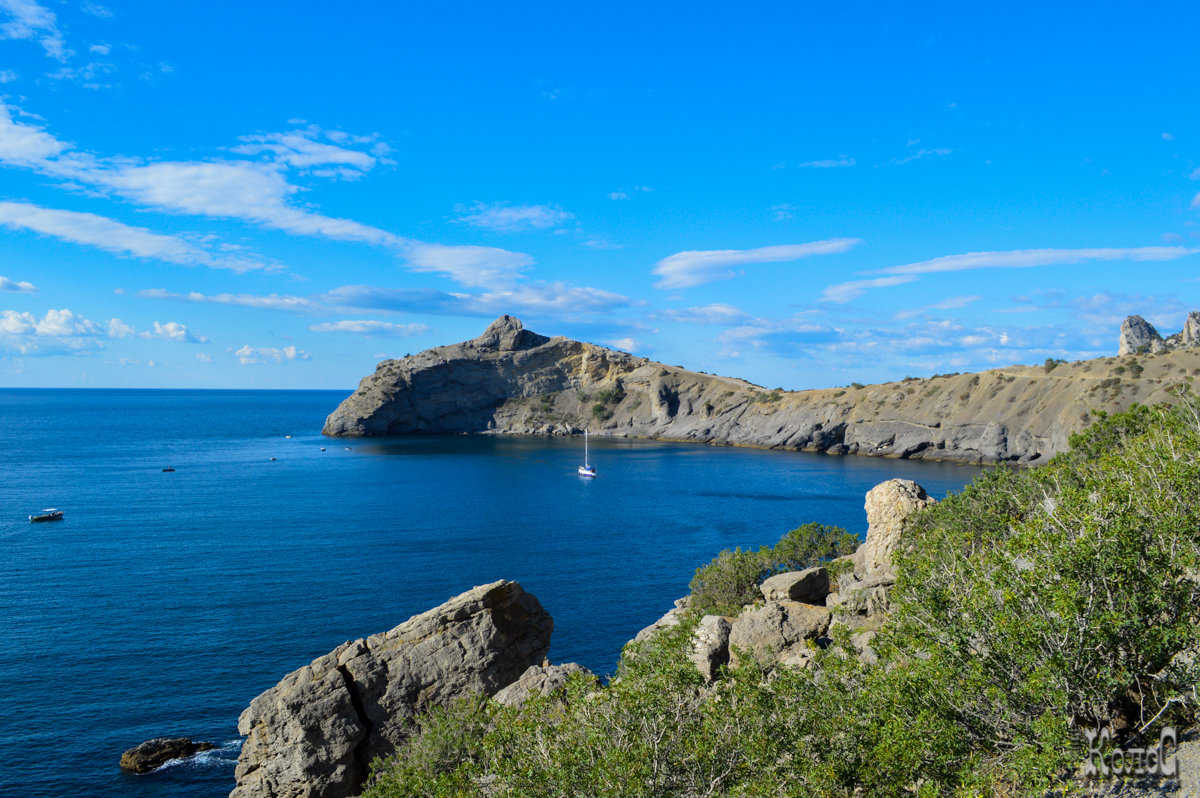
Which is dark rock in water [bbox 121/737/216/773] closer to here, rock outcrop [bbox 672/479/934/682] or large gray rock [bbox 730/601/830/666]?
rock outcrop [bbox 672/479/934/682]

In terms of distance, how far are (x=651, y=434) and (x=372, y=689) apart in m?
158

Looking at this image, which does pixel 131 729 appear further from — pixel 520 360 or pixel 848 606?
pixel 520 360

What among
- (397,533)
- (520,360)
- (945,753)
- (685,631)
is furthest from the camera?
(520,360)

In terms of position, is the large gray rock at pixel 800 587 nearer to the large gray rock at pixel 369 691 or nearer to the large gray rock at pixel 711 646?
the large gray rock at pixel 711 646

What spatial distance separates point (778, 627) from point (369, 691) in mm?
15429

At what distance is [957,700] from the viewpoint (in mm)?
13750

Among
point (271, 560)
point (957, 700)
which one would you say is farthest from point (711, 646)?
point (271, 560)

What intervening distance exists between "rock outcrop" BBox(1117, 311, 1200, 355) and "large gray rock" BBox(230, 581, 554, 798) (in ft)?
614

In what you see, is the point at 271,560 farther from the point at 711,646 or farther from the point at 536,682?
the point at 711,646

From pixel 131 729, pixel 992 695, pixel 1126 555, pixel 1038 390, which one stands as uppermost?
pixel 1038 390

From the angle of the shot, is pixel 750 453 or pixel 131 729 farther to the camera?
pixel 750 453

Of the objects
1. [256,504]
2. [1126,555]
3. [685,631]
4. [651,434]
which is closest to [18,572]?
[256,504]

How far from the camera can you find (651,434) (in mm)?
183125

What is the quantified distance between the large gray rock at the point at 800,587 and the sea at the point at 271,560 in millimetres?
11702
